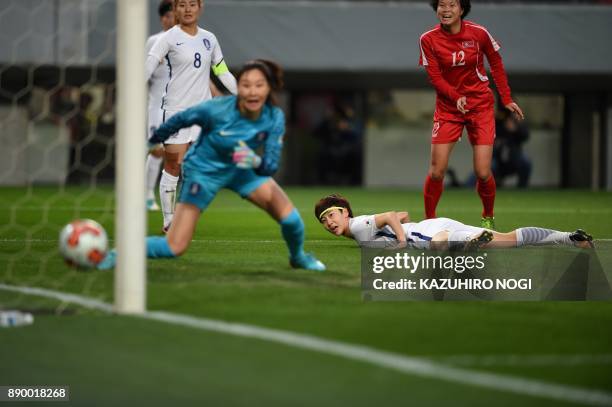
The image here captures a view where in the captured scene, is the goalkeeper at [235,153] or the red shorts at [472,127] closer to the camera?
the goalkeeper at [235,153]

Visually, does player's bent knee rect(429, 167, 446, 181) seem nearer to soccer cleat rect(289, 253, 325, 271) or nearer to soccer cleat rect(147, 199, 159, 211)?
soccer cleat rect(289, 253, 325, 271)

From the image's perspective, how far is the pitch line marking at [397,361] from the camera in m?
4.20

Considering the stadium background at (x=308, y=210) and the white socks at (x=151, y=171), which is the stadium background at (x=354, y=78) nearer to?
the stadium background at (x=308, y=210)

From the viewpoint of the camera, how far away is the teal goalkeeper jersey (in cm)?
732

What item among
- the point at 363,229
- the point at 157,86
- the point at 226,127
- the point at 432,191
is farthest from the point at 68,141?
the point at 226,127

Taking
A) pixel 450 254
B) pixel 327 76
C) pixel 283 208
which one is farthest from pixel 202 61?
pixel 327 76

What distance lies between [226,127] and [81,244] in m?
1.16

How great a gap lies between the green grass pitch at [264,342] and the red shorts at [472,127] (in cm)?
180

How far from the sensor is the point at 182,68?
413 inches

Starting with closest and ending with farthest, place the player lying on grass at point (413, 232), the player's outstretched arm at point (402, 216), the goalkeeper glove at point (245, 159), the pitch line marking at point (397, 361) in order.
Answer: the pitch line marking at point (397, 361) < the goalkeeper glove at point (245, 159) < the player lying on grass at point (413, 232) < the player's outstretched arm at point (402, 216)

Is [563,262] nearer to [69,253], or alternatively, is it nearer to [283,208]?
[283,208]

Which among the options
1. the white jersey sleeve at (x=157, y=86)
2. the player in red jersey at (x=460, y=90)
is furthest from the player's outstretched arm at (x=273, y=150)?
the white jersey sleeve at (x=157, y=86)

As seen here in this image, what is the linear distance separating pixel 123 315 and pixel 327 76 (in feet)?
54.9

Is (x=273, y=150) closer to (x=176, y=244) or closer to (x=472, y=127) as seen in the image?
(x=176, y=244)
